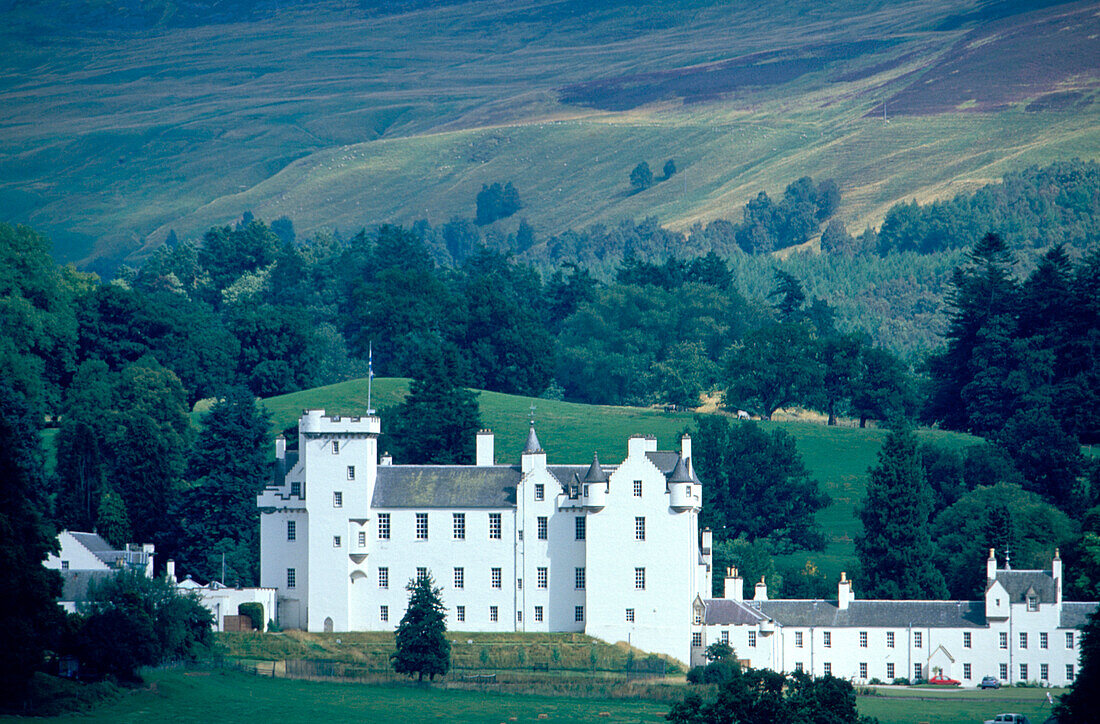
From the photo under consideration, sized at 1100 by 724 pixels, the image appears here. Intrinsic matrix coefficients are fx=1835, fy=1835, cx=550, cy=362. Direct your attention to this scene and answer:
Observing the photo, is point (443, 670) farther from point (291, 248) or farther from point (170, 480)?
point (291, 248)

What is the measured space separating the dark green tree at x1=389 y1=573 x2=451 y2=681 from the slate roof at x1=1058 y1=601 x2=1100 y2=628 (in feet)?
86.9

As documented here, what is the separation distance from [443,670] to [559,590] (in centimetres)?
1223

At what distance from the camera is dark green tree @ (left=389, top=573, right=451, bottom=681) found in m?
70.0

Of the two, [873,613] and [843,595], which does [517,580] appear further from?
[873,613]

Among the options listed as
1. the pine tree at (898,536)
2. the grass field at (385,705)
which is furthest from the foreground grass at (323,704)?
the pine tree at (898,536)

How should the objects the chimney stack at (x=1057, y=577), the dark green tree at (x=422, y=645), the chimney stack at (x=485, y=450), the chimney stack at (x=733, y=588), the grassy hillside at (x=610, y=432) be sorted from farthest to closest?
the grassy hillside at (x=610, y=432), the chimney stack at (x=485, y=450), the chimney stack at (x=733, y=588), the chimney stack at (x=1057, y=577), the dark green tree at (x=422, y=645)

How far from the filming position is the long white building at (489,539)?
79375 mm

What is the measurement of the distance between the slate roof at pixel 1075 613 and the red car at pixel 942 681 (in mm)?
5065

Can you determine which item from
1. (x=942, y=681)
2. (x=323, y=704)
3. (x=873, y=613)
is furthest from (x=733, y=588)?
(x=323, y=704)

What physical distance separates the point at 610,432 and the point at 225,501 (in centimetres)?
3459

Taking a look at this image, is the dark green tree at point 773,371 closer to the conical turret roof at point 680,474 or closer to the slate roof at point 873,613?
the slate roof at point 873,613

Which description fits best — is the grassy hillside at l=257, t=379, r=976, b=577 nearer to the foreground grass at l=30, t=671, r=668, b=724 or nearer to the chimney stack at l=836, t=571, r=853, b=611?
the chimney stack at l=836, t=571, r=853, b=611

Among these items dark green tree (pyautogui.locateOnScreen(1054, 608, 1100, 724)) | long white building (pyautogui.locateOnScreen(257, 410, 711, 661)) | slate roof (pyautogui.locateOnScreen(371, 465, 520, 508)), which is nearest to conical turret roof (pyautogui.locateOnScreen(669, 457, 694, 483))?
long white building (pyautogui.locateOnScreen(257, 410, 711, 661))

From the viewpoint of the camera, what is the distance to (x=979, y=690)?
248ft
